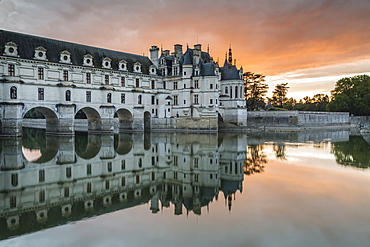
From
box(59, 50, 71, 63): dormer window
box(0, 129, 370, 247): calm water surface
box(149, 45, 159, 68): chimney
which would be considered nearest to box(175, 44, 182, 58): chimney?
box(149, 45, 159, 68): chimney

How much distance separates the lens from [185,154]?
17.4m

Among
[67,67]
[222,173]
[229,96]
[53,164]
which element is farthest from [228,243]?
[229,96]

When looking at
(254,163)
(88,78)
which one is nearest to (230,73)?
(88,78)

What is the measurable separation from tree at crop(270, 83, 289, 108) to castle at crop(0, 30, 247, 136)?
110 ft

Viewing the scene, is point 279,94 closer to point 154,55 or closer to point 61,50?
point 154,55

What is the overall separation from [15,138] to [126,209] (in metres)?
21.2

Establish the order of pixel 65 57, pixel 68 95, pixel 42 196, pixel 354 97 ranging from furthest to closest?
1. pixel 354 97
2. pixel 65 57
3. pixel 68 95
4. pixel 42 196

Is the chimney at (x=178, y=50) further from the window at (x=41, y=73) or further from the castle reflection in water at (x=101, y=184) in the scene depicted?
the castle reflection in water at (x=101, y=184)

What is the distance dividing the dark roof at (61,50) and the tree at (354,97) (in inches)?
1742

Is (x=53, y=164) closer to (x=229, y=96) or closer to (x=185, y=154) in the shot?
(x=185, y=154)

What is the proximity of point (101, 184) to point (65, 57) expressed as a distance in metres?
23.1

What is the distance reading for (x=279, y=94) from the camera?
73.1 meters

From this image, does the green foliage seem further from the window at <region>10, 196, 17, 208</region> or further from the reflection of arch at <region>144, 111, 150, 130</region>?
the window at <region>10, 196, 17, 208</region>

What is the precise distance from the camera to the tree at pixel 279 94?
2842 inches
